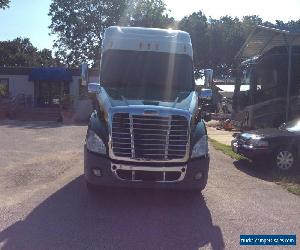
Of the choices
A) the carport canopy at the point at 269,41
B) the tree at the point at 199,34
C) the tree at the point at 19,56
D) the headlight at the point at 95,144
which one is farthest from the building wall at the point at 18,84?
the tree at the point at 19,56

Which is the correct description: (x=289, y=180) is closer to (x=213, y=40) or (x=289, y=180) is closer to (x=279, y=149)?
(x=279, y=149)

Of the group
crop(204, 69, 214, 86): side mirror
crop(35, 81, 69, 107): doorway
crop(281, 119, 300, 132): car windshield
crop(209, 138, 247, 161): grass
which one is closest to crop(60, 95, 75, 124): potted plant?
crop(35, 81, 69, 107): doorway

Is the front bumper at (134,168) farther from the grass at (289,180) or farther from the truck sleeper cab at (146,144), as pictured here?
the grass at (289,180)

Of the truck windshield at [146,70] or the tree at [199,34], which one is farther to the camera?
the tree at [199,34]

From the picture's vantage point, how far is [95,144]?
7.86 metres

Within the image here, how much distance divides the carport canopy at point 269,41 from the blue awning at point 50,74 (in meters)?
17.6

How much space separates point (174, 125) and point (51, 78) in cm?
3140

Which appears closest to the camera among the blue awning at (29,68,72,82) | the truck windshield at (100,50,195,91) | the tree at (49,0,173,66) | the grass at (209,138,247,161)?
the truck windshield at (100,50,195,91)

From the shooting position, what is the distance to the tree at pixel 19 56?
7894 centimetres

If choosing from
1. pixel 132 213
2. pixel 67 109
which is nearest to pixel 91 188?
pixel 132 213

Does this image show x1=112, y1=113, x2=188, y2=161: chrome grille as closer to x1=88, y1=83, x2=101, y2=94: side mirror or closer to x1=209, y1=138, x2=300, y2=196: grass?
x1=88, y1=83, x2=101, y2=94: side mirror

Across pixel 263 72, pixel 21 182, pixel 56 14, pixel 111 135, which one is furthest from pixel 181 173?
pixel 56 14

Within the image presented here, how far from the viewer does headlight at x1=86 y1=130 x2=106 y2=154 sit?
781cm

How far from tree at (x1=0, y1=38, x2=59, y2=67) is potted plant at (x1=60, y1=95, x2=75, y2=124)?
42.6 metres
